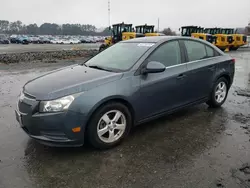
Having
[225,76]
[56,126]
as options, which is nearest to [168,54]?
[225,76]

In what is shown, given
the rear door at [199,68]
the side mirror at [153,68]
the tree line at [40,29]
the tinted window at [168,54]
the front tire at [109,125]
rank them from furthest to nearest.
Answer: the tree line at [40,29]
the rear door at [199,68]
the tinted window at [168,54]
the side mirror at [153,68]
the front tire at [109,125]

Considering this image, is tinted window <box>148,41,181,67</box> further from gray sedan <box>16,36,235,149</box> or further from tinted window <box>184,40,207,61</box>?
tinted window <box>184,40,207,61</box>

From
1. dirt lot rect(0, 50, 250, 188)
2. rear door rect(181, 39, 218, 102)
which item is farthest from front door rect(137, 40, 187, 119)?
dirt lot rect(0, 50, 250, 188)

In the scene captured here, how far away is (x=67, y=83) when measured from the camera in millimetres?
3332

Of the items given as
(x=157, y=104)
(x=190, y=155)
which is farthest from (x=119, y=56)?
(x=190, y=155)

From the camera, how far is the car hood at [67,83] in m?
3.13

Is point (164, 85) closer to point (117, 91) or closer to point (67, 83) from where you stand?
point (117, 91)

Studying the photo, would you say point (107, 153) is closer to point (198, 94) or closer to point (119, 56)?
point (119, 56)

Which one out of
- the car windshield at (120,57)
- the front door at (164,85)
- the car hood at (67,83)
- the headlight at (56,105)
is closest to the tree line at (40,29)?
the car windshield at (120,57)

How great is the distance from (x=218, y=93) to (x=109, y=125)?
9.50 feet

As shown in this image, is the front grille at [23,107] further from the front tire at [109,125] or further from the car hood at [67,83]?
the front tire at [109,125]

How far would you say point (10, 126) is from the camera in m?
4.35

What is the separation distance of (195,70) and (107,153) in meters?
2.31

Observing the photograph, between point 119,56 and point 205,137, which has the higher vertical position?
point 119,56
